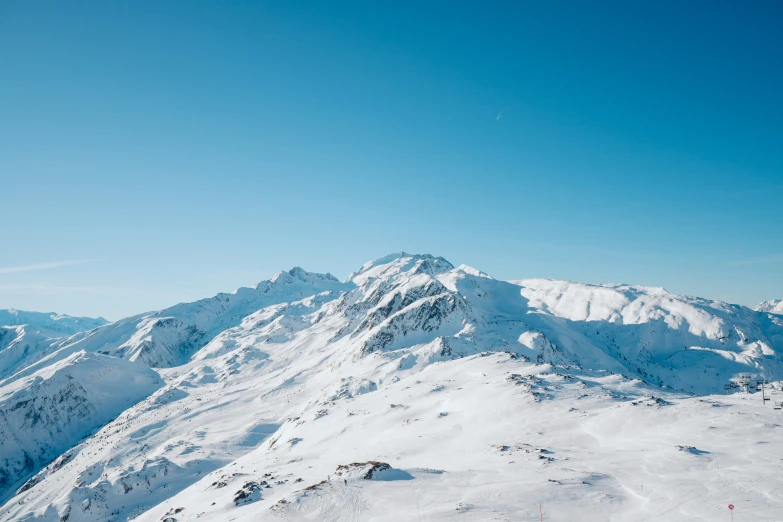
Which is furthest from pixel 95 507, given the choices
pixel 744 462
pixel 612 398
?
pixel 744 462

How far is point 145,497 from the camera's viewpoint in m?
94.1

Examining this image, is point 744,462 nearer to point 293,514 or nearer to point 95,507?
point 293,514

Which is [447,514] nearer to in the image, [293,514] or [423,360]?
[293,514]

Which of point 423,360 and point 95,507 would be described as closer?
point 95,507

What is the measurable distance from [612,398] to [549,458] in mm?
31739

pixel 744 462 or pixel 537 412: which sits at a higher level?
pixel 744 462

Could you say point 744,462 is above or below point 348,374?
above

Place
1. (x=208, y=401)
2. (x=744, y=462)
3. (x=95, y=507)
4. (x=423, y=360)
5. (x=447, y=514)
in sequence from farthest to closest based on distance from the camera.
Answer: (x=208, y=401) < (x=423, y=360) < (x=95, y=507) < (x=744, y=462) < (x=447, y=514)

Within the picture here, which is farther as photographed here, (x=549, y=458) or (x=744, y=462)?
(x=549, y=458)

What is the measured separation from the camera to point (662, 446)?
40750 mm

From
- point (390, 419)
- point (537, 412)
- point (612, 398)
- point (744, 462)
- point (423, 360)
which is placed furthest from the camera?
point (423, 360)

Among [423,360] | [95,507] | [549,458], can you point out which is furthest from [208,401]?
[549,458]

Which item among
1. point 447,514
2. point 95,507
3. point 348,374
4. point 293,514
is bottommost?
point 95,507

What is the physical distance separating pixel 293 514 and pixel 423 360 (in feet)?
406
